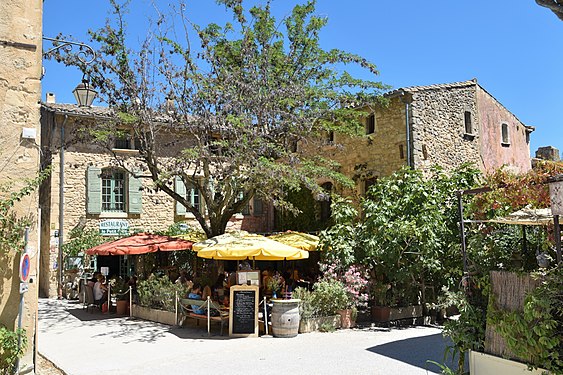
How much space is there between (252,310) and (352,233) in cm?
362

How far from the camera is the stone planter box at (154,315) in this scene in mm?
12656

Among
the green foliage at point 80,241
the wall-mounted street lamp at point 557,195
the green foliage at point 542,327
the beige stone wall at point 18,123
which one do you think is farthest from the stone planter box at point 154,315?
the wall-mounted street lamp at point 557,195

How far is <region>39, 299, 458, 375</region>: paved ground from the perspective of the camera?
8375 mm

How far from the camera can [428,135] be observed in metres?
17.1

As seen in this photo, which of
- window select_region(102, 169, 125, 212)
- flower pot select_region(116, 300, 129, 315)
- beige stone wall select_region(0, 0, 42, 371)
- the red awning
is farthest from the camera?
window select_region(102, 169, 125, 212)

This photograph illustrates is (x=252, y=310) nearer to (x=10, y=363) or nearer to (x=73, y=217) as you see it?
(x=10, y=363)

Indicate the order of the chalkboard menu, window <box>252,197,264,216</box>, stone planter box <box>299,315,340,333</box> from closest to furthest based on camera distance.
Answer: the chalkboard menu → stone planter box <box>299,315,340,333</box> → window <box>252,197,264,216</box>

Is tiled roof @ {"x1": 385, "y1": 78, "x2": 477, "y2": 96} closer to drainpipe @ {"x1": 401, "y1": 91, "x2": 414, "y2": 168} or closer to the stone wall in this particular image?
drainpipe @ {"x1": 401, "y1": 91, "x2": 414, "y2": 168}

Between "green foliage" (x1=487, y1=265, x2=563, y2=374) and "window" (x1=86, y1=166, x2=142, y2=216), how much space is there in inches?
649

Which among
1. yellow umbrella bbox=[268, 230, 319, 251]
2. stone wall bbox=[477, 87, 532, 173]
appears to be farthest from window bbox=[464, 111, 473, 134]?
yellow umbrella bbox=[268, 230, 319, 251]

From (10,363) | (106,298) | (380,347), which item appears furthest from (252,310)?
(106,298)

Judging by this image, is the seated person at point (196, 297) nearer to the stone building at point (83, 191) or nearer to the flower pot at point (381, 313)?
the flower pot at point (381, 313)

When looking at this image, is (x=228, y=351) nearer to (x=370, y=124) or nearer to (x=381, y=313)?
(x=381, y=313)

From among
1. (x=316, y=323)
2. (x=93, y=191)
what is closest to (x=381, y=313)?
(x=316, y=323)
